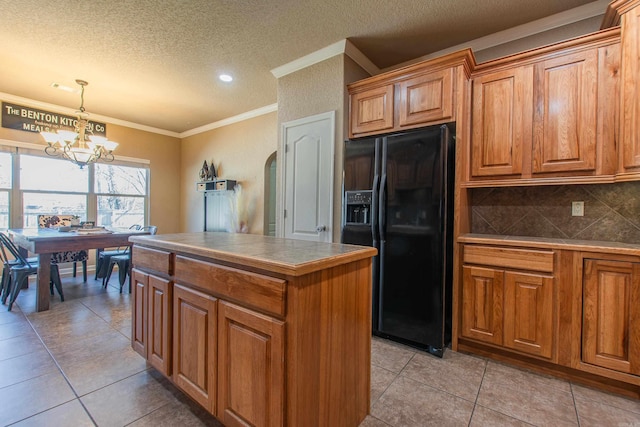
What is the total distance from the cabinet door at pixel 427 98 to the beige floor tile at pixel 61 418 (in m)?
2.94

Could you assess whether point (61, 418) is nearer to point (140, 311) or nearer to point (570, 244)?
point (140, 311)

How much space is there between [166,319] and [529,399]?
2.23 meters

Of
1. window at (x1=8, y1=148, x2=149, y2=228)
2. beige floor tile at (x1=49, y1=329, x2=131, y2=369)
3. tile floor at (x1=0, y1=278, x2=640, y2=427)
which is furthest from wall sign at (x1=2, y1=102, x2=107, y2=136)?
beige floor tile at (x1=49, y1=329, x2=131, y2=369)

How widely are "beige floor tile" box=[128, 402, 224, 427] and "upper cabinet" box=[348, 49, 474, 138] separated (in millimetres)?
2483

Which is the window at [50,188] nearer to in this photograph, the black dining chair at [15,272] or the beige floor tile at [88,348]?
the black dining chair at [15,272]

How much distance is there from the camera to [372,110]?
2.71 meters

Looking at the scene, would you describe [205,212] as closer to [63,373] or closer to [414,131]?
[63,373]

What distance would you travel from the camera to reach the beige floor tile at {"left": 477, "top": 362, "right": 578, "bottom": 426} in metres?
1.58

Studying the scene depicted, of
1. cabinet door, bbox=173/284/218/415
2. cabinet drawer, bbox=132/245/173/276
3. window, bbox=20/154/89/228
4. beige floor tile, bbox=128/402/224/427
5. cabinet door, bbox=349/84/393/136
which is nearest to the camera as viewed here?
cabinet door, bbox=173/284/218/415

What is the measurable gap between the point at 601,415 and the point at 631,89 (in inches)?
77.9

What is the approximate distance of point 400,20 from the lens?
2.46 meters

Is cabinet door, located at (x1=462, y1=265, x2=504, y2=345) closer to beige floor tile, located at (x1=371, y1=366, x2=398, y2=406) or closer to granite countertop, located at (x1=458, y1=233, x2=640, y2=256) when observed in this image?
granite countertop, located at (x1=458, y1=233, x2=640, y2=256)

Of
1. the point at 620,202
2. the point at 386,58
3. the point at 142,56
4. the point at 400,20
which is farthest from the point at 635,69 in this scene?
the point at 142,56

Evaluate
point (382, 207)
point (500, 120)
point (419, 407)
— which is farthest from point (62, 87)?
point (419, 407)
